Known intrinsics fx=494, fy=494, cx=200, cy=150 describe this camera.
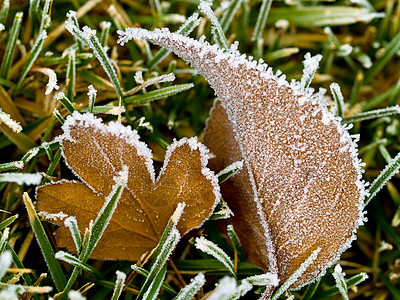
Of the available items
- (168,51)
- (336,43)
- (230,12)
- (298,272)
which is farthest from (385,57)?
(298,272)

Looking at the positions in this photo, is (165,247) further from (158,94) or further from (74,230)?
(158,94)

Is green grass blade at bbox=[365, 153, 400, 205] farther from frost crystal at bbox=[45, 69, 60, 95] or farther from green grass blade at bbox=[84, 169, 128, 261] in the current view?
frost crystal at bbox=[45, 69, 60, 95]

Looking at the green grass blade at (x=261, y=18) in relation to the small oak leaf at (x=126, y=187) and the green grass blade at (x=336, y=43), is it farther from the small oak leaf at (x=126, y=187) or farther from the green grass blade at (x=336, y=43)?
the small oak leaf at (x=126, y=187)

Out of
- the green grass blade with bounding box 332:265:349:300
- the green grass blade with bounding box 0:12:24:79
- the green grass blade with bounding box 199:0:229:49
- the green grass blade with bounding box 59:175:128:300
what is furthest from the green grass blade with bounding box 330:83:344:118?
the green grass blade with bounding box 0:12:24:79

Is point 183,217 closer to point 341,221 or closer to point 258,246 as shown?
point 258,246

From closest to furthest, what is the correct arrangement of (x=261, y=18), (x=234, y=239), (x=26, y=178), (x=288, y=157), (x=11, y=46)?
(x=26, y=178) → (x=288, y=157) → (x=234, y=239) → (x=11, y=46) → (x=261, y=18)

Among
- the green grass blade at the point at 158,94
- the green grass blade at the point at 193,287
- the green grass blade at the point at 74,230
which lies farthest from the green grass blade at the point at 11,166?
the green grass blade at the point at 193,287

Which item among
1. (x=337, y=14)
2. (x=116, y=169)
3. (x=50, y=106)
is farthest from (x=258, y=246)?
(x=337, y=14)
